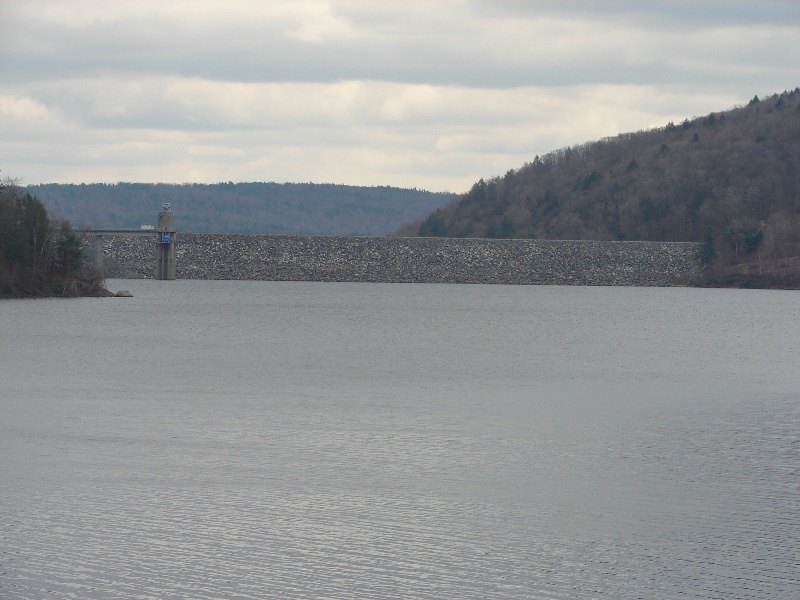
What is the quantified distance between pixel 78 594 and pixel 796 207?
130216 millimetres

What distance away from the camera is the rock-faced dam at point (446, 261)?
128 metres

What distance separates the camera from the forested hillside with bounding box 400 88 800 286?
12900 cm

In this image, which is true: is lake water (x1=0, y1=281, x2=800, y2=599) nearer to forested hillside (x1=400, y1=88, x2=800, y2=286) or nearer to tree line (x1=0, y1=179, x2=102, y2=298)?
tree line (x1=0, y1=179, x2=102, y2=298)

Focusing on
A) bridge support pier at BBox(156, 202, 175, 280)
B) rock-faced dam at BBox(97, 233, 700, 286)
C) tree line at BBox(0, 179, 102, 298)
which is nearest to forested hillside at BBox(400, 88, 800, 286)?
rock-faced dam at BBox(97, 233, 700, 286)

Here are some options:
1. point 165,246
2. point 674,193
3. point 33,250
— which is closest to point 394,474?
point 33,250

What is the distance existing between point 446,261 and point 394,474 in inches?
4374

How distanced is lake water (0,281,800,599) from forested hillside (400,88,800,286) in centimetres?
9311

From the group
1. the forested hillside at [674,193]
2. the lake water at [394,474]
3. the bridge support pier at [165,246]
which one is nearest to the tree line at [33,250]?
the lake water at [394,474]

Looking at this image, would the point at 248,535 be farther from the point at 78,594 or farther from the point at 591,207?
the point at 591,207

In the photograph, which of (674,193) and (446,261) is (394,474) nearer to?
(446,261)

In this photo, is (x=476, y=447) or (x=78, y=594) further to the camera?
(x=476, y=447)

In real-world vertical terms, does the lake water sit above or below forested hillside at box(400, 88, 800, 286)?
below

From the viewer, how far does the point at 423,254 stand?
12938cm

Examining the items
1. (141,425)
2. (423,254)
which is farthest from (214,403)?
(423,254)
